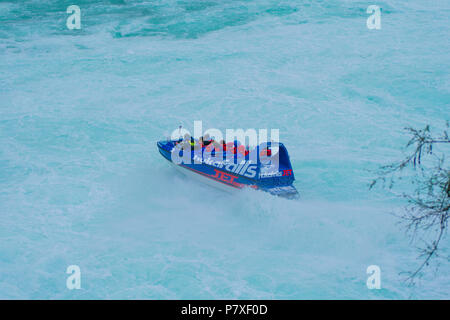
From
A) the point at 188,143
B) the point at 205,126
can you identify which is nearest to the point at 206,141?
the point at 188,143

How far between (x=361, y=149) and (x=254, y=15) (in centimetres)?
1082

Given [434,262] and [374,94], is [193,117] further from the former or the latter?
[434,262]

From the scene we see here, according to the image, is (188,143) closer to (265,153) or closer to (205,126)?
(265,153)

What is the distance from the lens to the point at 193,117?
576 inches

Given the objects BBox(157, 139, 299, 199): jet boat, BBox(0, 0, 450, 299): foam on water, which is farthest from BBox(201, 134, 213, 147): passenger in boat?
BBox(0, 0, 450, 299): foam on water

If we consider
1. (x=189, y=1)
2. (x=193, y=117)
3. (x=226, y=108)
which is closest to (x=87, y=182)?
(x=193, y=117)

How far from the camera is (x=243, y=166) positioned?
9.67 meters

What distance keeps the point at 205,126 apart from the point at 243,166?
4555mm

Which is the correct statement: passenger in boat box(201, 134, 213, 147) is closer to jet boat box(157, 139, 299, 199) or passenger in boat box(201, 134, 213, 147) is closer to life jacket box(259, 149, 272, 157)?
Result: jet boat box(157, 139, 299, 199)

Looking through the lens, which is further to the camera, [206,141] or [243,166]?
[206,141]

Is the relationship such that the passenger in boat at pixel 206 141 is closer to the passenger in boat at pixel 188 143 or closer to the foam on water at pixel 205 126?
the passenger in boat at pixel 188 143

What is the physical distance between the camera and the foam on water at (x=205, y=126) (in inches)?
334

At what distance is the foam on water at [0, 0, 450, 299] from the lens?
8.49 meters

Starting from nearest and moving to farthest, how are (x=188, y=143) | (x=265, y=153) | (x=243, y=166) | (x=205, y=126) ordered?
(x=243, y=166) → (x=265, y=153) → (x=188, y=143) → (x=205, y=126)
